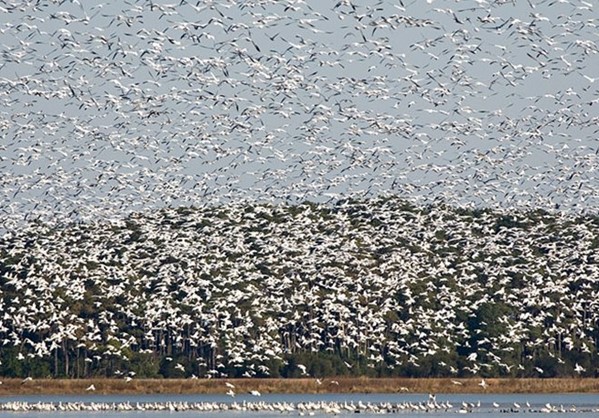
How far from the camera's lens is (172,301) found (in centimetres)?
8250

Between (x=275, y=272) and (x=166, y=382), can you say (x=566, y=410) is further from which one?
(x=275, y=272)

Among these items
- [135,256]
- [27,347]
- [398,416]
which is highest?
[135,256]

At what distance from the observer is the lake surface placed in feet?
186

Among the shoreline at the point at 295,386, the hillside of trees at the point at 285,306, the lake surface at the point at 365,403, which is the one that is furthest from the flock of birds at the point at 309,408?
the hillside of trees at the point at 285,306

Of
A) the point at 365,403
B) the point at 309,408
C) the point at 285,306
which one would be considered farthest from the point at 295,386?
the point at 309,408

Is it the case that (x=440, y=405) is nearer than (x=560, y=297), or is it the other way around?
(x=440, y=405)

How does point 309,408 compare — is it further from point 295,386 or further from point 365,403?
point 295,386

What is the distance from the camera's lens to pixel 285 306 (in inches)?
3351

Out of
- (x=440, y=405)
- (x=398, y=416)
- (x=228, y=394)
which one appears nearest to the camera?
(x=398, y=416)

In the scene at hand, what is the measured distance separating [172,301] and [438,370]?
13534 millimetres

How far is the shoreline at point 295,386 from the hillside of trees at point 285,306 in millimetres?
1033

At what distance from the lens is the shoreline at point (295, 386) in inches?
2844

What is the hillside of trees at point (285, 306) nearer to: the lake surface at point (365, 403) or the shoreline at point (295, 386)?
the shoreline at point (295, 386)

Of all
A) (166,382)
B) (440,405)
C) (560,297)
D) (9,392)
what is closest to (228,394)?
(166,382)
